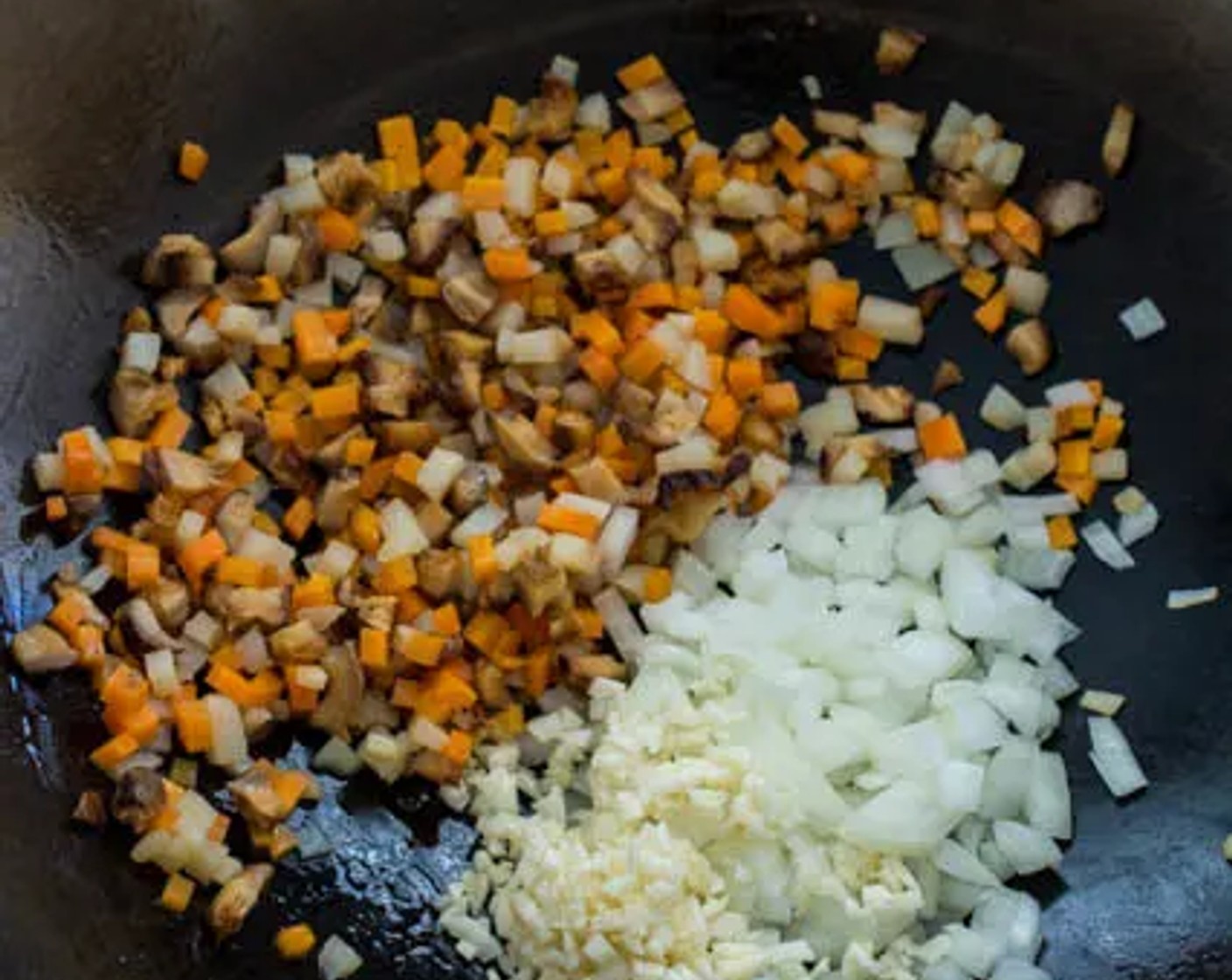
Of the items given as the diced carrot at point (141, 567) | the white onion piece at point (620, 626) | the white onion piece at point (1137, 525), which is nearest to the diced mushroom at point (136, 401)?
the diced carrot at point (141, 567)

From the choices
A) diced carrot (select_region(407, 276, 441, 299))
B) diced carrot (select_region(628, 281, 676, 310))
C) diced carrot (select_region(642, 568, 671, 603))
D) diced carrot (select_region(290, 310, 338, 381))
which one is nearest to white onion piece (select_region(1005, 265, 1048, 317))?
diced carrot (select_region(628, 281, 676, 310))

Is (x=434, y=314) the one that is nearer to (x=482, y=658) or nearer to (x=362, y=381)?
(x=362, y=381)

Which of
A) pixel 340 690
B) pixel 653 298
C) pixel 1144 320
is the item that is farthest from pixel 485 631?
pixel 1144 320

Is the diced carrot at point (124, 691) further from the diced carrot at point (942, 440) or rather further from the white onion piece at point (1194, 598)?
the white onion piece at point (1194, 598)

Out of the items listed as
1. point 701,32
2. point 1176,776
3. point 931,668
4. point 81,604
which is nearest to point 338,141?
point 701,32

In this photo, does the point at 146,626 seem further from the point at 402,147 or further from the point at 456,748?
the point at 402,147

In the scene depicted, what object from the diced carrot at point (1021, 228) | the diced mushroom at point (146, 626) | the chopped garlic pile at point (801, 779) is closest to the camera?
the chopped garlic pile at point (801, 779)

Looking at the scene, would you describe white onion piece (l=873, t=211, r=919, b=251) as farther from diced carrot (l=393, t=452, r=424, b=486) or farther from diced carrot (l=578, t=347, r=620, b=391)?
diced carrot (l=393, t=452, r=424, b=486)
